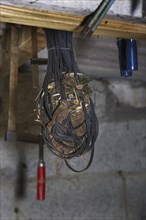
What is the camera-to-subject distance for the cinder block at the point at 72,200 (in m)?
2.40

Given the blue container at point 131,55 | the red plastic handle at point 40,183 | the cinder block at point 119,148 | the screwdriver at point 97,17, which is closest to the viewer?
the screwdriver at point 97,17

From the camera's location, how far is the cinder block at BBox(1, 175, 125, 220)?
2.40m

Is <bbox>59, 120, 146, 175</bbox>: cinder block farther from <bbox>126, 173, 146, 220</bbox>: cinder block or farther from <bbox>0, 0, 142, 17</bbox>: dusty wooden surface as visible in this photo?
<bbox>0, 0, 142, 17</bbox>: dusty wooden surface

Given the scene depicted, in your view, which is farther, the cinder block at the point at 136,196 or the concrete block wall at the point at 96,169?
the cinder block at the point at 136,196

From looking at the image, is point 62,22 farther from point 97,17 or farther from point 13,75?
point 13,75

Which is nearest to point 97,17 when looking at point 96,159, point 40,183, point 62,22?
point 62,22

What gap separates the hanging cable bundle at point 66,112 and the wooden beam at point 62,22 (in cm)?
13

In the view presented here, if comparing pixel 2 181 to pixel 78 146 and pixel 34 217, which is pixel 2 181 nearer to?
pixel 34 217

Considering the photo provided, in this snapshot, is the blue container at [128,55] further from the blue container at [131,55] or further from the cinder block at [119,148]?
the cinder block at [119,148]

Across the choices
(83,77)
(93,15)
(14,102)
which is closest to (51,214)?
(14,102)

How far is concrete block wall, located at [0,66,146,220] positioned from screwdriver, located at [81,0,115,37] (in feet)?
3.63

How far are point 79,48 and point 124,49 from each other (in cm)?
52

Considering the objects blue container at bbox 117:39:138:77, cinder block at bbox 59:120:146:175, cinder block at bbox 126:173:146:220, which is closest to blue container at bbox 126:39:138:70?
blue container at bbox 117:39:138:77

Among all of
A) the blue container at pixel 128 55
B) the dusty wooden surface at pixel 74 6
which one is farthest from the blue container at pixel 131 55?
the dusty wooden surface at pixel 74 6
